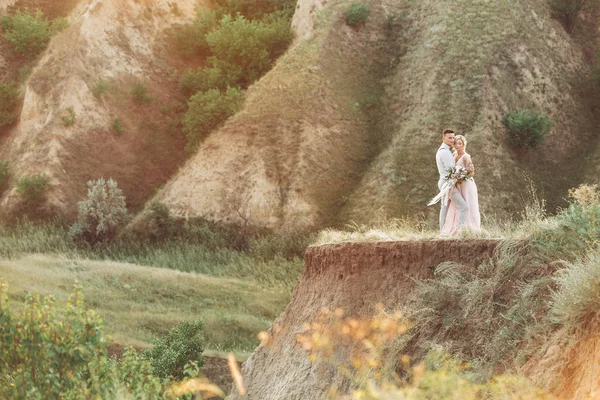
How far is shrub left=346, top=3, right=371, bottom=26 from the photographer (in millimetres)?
46344

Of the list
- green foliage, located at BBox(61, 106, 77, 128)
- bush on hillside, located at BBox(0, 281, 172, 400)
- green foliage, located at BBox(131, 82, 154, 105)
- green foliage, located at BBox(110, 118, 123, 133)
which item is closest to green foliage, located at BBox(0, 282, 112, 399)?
bush on hillside, located at BBox(0, 281, 172, 400)

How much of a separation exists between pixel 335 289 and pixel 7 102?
40243 mm

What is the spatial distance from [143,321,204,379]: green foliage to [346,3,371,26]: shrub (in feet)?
88.7

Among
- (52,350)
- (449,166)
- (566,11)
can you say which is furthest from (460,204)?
(566,11)

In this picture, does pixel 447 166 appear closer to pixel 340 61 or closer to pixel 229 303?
pixel 229 303

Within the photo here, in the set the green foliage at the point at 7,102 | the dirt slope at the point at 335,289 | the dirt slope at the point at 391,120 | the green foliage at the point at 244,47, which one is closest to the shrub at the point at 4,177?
the green foliage at the point at 7,102

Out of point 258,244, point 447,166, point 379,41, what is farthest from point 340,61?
point 447,166

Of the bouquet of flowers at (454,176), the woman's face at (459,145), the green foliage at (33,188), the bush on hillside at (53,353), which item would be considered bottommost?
the green foliage at (33,188)

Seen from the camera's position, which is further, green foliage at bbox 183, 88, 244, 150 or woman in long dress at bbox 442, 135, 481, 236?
green foliage at bbox 183, 88, 244, 150

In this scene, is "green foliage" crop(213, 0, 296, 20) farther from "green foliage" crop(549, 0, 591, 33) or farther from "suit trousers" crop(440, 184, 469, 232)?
"suit trousers" crop(440, 184, 469, 232)

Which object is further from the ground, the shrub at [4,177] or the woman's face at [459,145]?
the woman's face at [459,145]

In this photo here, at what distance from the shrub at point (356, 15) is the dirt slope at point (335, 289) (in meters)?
31.2

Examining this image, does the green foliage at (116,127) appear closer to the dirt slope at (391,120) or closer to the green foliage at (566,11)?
the dirt slope at (391,120)

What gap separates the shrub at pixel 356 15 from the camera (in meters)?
46.3
